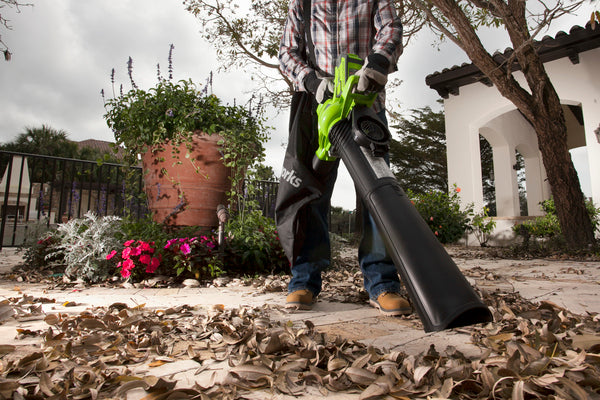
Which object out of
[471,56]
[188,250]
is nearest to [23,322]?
[188,250]

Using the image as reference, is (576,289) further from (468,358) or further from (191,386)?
(191,386)

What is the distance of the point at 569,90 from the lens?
6.50 metres

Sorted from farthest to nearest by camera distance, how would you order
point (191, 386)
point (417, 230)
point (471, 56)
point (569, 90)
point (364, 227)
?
point (569, 90) < point (471, 56) < point (364, 227) < point (417, 230) < point (191, 386)

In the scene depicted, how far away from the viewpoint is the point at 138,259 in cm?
256

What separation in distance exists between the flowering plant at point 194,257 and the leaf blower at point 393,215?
5.28 feet

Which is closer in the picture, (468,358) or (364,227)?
(468,358)

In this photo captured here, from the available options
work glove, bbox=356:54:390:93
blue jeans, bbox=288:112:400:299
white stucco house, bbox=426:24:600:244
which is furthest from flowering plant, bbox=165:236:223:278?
white stucco house, bbox=426:24:600:244

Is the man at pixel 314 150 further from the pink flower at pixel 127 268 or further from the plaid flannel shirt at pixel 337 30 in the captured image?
the pink flower at pixel 127 268

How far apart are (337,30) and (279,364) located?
157cm

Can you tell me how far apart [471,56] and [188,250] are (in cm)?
444

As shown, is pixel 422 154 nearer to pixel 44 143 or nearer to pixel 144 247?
pixel 144 247

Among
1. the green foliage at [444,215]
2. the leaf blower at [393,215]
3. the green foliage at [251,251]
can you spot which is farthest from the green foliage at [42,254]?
the green foliage at [444,215]

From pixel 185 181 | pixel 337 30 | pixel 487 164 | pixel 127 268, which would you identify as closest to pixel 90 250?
pixel 127 268

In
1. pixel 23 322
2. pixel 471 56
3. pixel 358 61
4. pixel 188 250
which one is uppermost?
pixel 471 56
